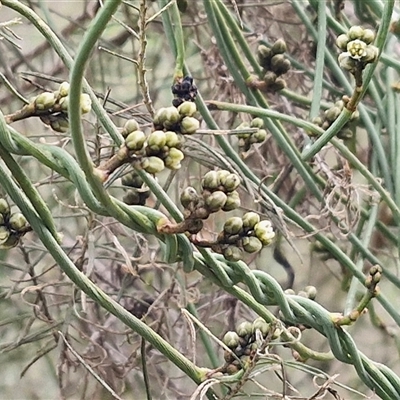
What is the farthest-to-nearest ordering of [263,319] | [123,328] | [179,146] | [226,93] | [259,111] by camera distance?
[123,328] → [226,93] → [259,111] → [263,319] → [179,146]

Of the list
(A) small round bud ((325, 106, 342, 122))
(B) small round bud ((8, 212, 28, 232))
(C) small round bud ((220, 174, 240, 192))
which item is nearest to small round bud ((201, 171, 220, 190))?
(C) small round bud ((220, 174, 240, 192))

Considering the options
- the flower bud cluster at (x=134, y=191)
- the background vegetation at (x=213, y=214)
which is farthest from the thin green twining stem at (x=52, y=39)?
the flower bud cluster at (x=134, y=191)

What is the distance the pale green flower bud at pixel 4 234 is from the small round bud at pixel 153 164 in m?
0.11

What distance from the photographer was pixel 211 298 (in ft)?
3.18

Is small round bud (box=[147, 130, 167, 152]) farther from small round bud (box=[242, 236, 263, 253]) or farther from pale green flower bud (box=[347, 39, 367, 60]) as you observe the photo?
pale green flower bud (box=[347, 39, 367, 60])

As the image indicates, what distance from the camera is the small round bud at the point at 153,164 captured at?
350 millimetres

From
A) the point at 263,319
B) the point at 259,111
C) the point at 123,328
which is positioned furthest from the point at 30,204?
the point at 123,328

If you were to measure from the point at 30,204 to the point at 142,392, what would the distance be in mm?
733

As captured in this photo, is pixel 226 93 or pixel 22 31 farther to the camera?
pixel 22 31

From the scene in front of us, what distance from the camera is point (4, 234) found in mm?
418

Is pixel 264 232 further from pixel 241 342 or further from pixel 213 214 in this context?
pixel 213 214

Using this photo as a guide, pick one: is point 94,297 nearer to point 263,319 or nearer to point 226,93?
point 263,319

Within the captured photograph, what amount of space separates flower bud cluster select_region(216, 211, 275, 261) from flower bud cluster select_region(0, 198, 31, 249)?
113 mm

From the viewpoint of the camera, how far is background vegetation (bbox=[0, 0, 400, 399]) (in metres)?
0.43
